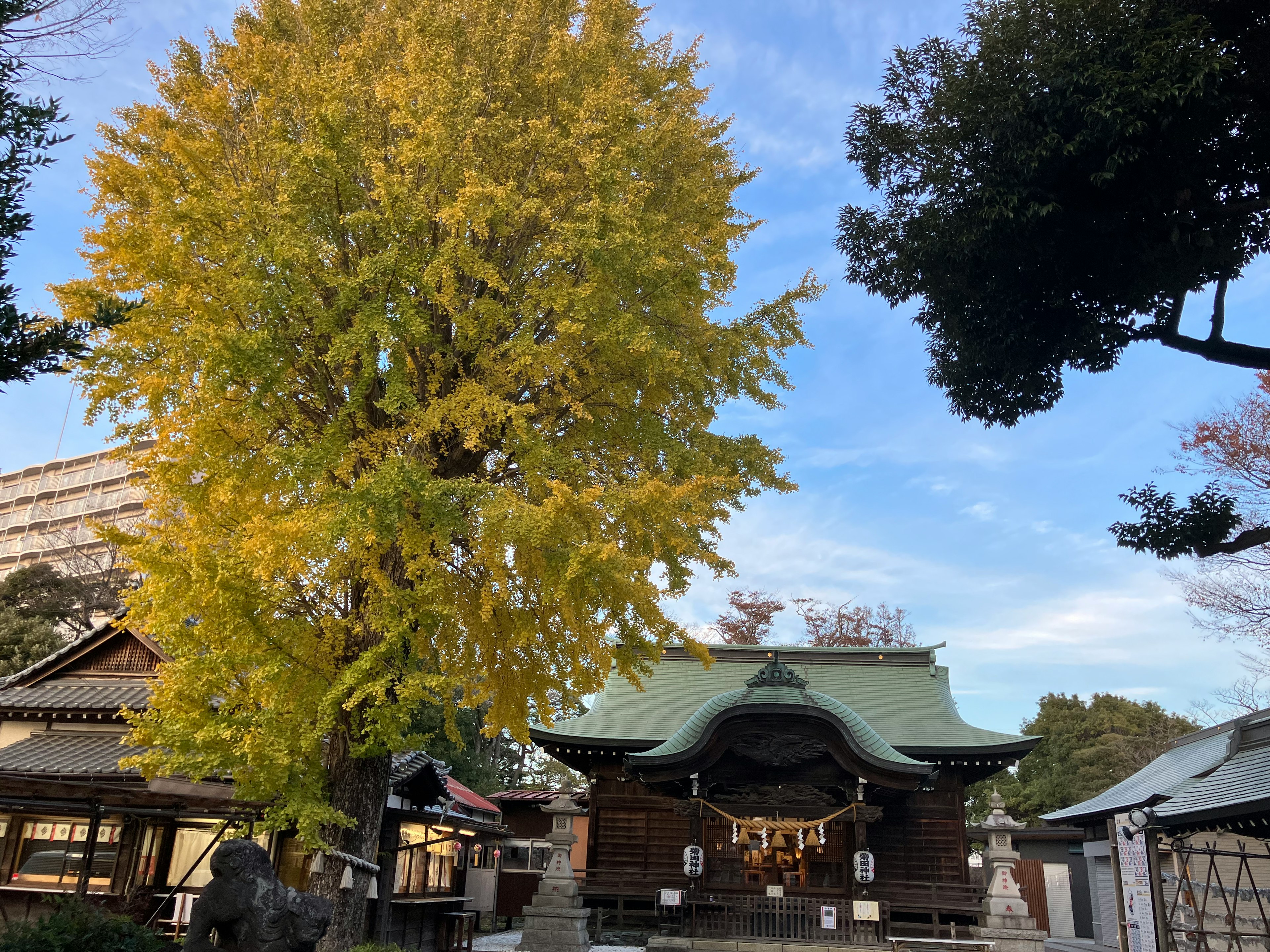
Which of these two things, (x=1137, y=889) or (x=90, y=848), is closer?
(x=1137, y=889)

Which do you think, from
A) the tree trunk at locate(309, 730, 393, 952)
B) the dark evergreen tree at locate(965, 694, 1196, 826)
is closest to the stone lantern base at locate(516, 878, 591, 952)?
the tree trunk at locate(309, 730, 393, 952)

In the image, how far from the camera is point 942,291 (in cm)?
970

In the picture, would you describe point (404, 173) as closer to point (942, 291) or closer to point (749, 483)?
point (749, 483)

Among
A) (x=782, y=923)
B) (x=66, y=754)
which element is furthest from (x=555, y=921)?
(x=66, y=754)

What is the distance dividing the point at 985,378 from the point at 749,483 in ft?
11.3

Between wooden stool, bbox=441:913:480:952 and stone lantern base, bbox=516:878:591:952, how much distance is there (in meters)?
1.53

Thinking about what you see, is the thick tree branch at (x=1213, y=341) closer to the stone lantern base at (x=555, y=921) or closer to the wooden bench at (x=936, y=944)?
the wooden bench at (x=936, y=944)

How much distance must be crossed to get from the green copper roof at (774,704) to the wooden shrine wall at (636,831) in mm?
2235

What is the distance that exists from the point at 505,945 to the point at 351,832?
430 inches

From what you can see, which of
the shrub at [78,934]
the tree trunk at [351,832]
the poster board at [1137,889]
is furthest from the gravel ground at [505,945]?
the poster board at [1137,889]

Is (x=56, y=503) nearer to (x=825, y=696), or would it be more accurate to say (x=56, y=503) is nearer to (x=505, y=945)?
(x=505, y=945)

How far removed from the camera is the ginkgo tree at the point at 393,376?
22.9ft

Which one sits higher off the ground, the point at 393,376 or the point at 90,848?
the point at 393,376

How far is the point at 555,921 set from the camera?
1434cm
